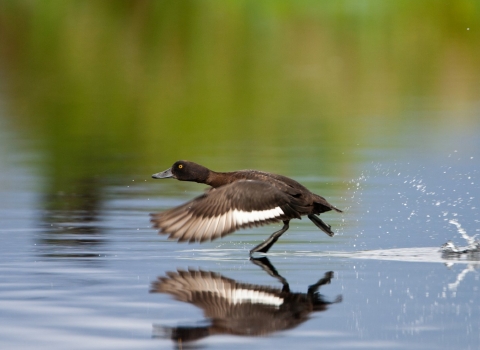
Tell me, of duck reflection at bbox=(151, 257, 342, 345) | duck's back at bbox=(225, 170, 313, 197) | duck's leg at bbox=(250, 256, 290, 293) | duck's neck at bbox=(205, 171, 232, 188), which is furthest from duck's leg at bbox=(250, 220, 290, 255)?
duck's neck at bbox=(205, 171, 232, 188)

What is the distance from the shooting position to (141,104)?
2528 centimetres

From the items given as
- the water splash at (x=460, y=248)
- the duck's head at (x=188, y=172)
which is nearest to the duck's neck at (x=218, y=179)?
the duck's head at (x=188, y=172)

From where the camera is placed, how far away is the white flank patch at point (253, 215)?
9148 mm

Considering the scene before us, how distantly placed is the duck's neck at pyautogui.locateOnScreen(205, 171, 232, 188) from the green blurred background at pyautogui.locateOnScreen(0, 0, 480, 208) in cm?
263

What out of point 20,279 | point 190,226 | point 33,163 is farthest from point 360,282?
point 33,163

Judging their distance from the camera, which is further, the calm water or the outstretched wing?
the outstretched wing

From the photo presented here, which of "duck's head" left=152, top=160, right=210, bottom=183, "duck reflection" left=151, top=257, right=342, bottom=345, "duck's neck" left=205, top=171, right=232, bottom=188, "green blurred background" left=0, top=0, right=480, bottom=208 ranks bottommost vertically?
"duck reflection" left=151, top=257, right=342, bottom=345

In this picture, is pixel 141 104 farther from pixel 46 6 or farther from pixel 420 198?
pixel 46 6

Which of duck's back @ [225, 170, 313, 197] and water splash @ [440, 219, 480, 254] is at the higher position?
duck's back @ [225, 170, 313, 197]

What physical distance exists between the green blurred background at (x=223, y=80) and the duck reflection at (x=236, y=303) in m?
4.89

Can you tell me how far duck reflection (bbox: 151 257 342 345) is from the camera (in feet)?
21.9

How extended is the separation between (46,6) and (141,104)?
22427mm

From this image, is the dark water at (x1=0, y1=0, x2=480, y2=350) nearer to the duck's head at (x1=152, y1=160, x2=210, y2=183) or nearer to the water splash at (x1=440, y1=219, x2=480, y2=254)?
the water splash at (x1=440, y1=219, x2=480, y2=254)

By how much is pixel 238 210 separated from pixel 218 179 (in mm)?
1384
